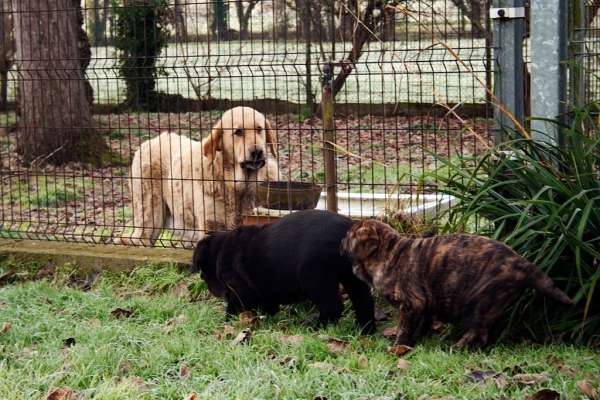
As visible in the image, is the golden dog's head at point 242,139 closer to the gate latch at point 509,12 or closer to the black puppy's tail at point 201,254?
the black puppy's tail at point 201,254

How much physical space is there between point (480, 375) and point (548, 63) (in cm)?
276

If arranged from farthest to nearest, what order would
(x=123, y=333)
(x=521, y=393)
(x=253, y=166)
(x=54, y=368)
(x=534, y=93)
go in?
(x=253, y=166), (x=534, y=93), (x=123, y=333), (x=54, y=368), (x=521, y=393)

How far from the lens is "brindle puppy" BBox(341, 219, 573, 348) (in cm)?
446

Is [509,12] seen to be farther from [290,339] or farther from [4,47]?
[4,47]

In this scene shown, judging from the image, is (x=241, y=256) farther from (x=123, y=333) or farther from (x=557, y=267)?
(x=557, y=267)

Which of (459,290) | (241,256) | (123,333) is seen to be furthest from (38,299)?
(459,290)

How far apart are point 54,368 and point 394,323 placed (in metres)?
2.46

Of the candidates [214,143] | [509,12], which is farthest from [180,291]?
[509,12]

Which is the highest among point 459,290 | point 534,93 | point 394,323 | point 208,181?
point 534,93

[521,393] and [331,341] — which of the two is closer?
[521,393]

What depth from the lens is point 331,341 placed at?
16.5ft

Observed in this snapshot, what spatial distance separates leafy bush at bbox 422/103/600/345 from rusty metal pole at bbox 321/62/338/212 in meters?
1.49

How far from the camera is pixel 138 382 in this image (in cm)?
434

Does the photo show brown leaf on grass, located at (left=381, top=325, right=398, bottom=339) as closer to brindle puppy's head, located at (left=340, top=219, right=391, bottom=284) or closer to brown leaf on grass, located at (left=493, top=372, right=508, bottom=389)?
brindle puppy's head, located at (left=340, top=219, right=391, bottom=284)
